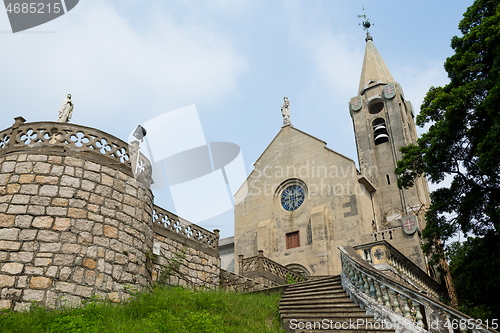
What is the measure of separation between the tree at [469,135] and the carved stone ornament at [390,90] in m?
14.7

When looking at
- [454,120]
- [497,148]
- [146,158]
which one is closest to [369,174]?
[454,120]

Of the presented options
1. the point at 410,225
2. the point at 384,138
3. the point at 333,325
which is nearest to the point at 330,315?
the point at 333,325

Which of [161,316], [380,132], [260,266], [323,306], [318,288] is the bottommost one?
[161,316]

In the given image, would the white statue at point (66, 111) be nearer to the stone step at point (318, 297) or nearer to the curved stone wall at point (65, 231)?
the curved stone wall at point (65, 231)

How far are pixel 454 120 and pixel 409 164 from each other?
9.17 ft

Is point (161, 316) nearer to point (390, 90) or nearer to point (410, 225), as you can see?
point (410, 225)

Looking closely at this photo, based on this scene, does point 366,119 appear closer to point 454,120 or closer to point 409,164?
point 409,164

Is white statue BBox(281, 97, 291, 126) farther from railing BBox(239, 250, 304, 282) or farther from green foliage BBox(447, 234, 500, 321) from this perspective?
green foliage BBox(447, 234, 500, 321)

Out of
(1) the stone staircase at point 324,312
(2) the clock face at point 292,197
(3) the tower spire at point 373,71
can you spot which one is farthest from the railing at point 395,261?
(3) the tower spire at point 373,71

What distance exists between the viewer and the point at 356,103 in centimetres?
2922

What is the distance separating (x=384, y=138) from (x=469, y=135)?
53.4 feet

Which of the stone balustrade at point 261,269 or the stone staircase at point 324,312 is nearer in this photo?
the stone staircase at point 324,312

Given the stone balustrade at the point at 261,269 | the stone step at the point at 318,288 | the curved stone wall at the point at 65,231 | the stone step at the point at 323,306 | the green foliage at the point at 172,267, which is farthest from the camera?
the stone balustrade at the point at 261,269

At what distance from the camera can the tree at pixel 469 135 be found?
10.4m
